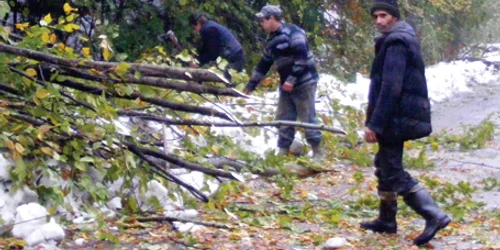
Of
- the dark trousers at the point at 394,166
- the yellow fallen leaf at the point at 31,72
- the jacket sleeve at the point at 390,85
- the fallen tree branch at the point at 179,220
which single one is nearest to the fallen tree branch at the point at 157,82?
the yellow fallen leaf at the point at 31,72

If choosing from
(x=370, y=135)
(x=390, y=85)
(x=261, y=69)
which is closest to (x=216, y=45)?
(x=261, y=69)

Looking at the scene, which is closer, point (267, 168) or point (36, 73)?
point (36, 73)

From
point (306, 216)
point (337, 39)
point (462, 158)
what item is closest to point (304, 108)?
point (462, 158)

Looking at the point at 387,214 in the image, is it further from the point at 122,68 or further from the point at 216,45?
the point at 216,45

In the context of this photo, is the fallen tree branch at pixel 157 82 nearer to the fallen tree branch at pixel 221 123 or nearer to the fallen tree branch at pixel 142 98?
the fallen tree branch at pixel 142 98

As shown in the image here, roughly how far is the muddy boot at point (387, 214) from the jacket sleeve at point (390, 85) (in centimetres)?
58

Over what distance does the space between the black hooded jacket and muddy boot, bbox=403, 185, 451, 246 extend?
40cm

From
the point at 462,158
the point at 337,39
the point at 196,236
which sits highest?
the point at 337,39

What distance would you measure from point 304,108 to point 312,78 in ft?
1.09

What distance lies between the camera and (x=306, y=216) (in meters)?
7.69

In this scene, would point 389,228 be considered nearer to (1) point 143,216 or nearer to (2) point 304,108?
(1) point 143,216

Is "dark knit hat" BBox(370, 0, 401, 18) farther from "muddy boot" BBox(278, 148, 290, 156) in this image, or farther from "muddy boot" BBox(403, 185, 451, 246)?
"muddy boot" BBox(278, 148, 290, 156)

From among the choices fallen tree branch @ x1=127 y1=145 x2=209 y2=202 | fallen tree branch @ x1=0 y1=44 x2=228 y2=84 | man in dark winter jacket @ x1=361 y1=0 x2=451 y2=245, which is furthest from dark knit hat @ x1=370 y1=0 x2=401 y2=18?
fallen tree branch @ x1=127 y1=145 x2=209 y2=202

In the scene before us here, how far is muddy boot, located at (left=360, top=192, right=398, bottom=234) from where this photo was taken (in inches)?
278
